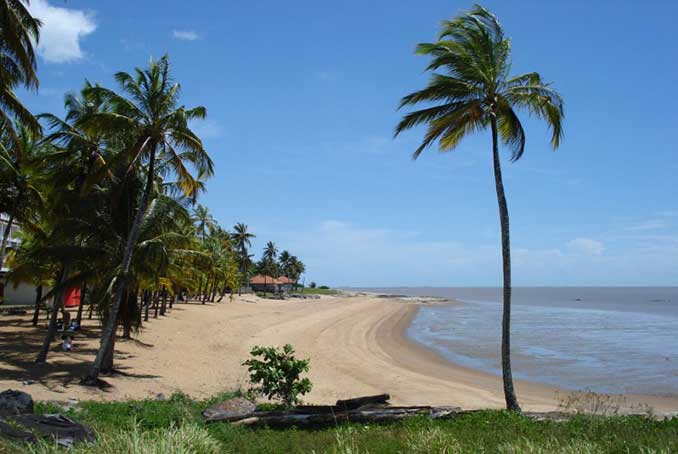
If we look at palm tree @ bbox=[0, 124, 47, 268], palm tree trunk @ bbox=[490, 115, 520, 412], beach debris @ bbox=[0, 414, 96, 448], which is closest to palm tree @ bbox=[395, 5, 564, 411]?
palm tree trunk @ bbox=[490, 115, 520, 412]

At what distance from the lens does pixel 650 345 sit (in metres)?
32.1

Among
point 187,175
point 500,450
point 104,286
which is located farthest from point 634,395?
point 104,286

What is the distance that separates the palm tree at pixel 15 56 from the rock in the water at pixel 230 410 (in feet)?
28.6

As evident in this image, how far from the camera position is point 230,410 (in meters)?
10.2

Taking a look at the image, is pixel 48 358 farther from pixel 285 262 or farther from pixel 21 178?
pixel 285 262

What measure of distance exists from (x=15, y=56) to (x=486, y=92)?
10.7 metres

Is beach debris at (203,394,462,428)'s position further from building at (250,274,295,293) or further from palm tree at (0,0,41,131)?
building at (250,274,295,293)

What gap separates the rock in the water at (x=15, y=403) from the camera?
7919 mm

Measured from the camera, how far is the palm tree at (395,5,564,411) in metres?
11.5

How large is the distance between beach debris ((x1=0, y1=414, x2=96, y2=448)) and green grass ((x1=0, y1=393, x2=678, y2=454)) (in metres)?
0.26

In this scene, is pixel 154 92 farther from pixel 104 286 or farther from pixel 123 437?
pixel 123 437

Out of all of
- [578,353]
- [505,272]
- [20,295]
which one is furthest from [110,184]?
[20,295]

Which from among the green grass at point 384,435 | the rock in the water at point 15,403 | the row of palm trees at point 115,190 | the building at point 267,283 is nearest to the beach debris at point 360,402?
the green grass at point 384,435

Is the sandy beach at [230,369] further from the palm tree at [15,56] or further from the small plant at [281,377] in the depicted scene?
the palm tree at [15,56]
